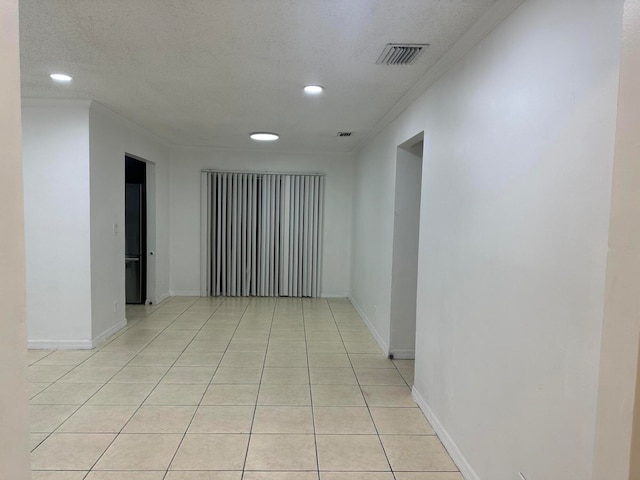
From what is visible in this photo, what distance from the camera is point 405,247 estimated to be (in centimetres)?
421

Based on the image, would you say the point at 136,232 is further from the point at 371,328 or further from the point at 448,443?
the point at 448,443

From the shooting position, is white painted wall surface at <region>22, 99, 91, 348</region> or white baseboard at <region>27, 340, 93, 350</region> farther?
white baseboard at <region>27, 340, 93, 350</region>

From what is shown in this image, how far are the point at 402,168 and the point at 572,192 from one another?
9.05 feet

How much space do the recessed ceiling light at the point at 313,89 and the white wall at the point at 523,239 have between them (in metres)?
0.98

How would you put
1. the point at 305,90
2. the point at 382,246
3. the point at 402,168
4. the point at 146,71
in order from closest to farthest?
the point at 146,71
the point at 305,90
the point at 402,168
the point at 382,246

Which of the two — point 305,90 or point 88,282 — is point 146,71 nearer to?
point 305,90

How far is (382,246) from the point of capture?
4730mm

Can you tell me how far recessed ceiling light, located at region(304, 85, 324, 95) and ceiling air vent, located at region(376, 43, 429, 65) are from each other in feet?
2.40

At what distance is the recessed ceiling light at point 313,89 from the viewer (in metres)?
3.44

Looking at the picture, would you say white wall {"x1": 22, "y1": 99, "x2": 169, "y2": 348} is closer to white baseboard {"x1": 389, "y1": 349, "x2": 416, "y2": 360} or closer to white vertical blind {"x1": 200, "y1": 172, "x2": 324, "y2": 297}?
white vertical blind {"x1": 200, "y1": 172, "x2": 324, "y2": 297}

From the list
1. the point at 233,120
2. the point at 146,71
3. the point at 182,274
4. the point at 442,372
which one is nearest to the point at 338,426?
the point at 442,372

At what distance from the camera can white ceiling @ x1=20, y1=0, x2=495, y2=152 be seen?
84.4 inches

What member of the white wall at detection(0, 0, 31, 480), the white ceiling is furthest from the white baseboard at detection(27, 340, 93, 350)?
the white wall at detection(0, 0, 31, 480)

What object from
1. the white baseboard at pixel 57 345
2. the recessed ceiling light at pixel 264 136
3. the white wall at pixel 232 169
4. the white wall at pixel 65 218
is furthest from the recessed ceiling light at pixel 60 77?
the white wall at pixel 232 169
